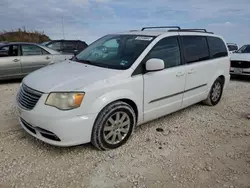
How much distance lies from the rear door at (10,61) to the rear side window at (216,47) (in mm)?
5715

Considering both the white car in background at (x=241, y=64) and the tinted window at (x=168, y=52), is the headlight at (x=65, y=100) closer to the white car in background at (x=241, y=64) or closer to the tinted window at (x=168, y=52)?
the tinted window at (x=168, y=52)

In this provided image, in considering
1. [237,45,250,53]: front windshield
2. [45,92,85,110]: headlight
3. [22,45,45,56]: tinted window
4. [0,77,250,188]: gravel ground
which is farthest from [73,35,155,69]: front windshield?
[237,45,250,53]: front windshield

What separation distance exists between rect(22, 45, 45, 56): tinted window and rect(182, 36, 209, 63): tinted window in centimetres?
537

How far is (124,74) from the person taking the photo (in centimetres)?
320

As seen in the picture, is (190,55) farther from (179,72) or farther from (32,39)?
(32,39)

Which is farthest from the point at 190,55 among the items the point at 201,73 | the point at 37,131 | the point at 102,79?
the point at 37,131

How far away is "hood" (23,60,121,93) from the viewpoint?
2889 mm

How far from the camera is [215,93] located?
5234 mm

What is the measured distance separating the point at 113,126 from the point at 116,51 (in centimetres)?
126

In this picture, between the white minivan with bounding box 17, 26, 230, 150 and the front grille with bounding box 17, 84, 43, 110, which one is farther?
the front grille with bounding box 17, 84, 43, 110

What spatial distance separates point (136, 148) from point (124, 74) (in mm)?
1073

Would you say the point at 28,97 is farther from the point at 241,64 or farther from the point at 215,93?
the point at 241,64

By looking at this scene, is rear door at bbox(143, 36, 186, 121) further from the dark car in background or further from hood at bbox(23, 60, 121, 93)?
the dark car in background

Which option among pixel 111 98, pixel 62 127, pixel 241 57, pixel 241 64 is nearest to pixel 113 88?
pixel 111 98
